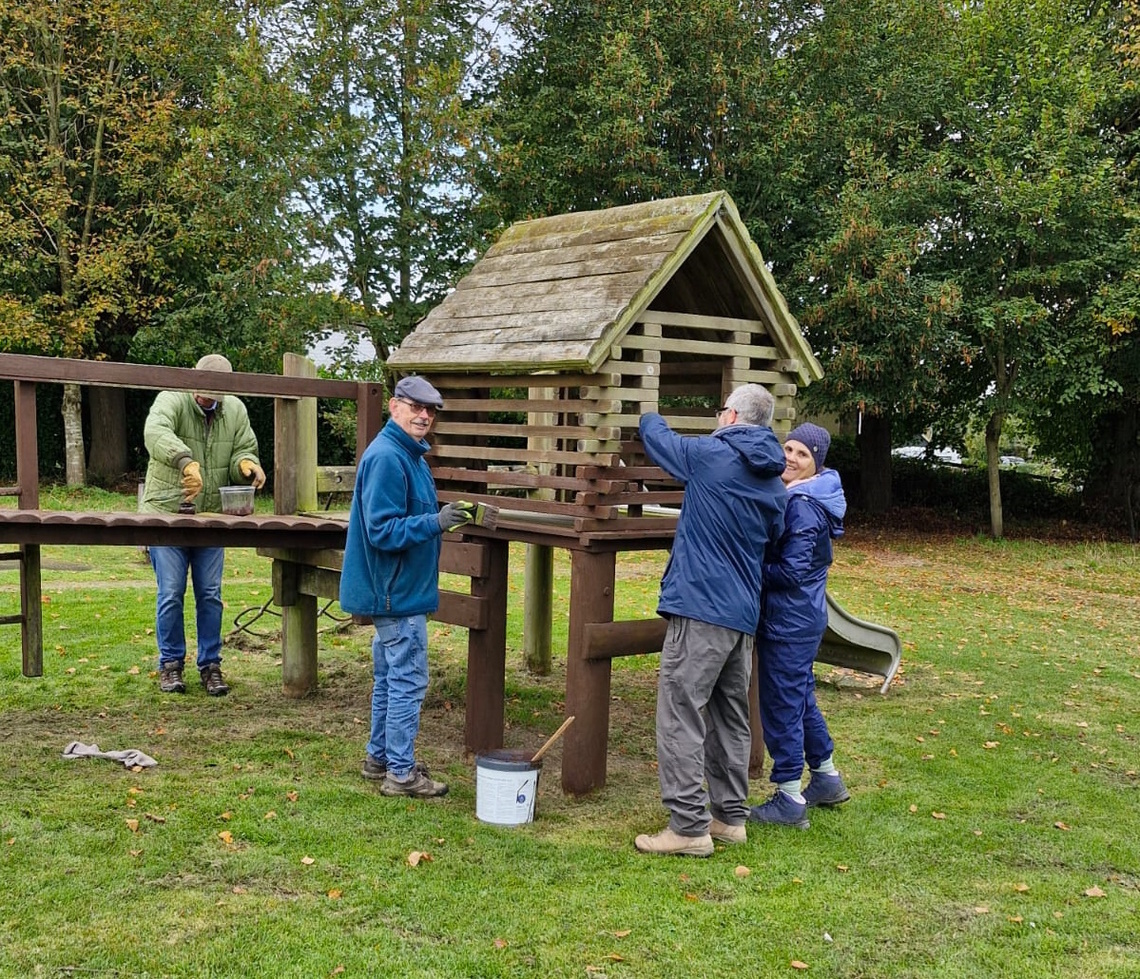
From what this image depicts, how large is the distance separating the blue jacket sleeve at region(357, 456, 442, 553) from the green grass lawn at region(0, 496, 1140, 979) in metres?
1.45

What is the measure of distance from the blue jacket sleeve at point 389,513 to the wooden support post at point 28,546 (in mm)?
1864

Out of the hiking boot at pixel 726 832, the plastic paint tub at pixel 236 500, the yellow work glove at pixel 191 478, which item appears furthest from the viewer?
the yellow work glove at pixel 191 478

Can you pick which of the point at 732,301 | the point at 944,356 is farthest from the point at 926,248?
the point at 732,301

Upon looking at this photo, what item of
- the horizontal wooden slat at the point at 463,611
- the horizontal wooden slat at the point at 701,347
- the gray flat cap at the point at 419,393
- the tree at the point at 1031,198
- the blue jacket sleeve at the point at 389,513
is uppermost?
the tree at the point at 1031,198

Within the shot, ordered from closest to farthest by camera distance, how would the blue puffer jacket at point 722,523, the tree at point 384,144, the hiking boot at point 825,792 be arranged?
1. the blue puffer jacket at point 722,523
2. the hiking boot at point 825,792
3. the tree at point 384,144

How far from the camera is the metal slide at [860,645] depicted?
9016mm

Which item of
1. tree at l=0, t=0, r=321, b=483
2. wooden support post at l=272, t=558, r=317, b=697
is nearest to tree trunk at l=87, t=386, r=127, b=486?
tree at l=0, t=0, r=321, b=483

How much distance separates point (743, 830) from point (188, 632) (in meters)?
6.34

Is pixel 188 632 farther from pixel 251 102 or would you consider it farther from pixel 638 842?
pixel 251 102

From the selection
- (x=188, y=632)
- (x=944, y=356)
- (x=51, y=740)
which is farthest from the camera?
(x=944, y=356)

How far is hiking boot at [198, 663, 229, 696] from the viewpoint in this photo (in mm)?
7991

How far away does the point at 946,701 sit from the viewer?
29.4 ft

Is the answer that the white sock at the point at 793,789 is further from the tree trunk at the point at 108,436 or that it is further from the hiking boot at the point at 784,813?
the tree trunk at the point at 108,436

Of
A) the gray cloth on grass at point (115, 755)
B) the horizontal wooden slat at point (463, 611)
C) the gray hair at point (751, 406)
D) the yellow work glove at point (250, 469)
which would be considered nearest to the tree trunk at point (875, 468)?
the yellow work glove at point (250, 469)
